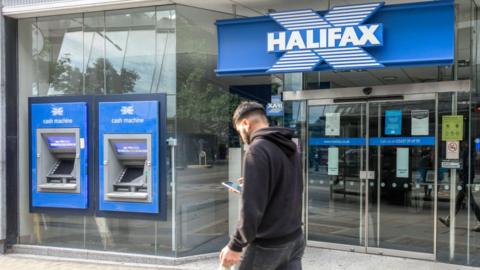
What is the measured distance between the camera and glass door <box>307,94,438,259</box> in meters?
6.64

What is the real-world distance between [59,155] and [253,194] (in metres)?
5.16

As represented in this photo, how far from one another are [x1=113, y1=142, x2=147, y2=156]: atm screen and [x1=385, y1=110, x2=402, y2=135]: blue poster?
3.34 meters

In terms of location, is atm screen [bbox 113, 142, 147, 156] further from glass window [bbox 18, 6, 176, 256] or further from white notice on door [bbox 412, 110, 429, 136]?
white notice on door [bbox 412, 110, 429, 136]

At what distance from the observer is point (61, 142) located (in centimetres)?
710

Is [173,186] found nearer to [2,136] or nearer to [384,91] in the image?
[2,136]

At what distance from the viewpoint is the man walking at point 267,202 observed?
2.86 m

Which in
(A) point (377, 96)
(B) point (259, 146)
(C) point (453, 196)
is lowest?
(C) point (453, 196)

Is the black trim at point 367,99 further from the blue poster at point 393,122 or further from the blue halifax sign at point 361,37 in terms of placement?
the blue halifax sign at point 361,37

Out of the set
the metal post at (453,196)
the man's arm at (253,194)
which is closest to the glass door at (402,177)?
the metal post at (453,196)

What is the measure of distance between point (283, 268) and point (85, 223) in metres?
4.73

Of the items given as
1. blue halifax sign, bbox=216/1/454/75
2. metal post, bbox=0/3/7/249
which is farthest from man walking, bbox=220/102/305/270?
metal post, bbox=0/3/7/249

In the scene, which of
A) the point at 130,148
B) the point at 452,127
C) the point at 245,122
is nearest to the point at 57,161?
the point at 130,148

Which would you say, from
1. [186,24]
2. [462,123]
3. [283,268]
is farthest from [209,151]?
[283,268]

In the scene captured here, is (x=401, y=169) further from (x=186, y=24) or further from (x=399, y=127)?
(x=186, y=24)
